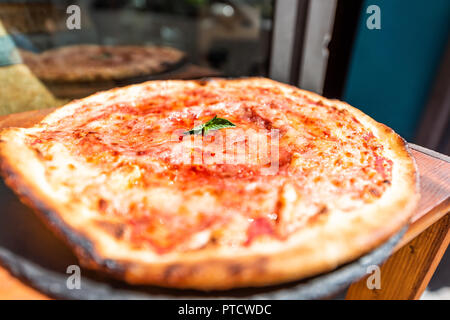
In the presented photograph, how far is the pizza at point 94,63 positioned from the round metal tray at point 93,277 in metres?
1.84

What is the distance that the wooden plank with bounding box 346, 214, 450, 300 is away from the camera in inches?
50.0

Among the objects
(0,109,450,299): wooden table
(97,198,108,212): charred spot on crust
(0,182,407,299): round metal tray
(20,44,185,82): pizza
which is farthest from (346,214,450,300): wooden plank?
(20,44,185,82): pizza

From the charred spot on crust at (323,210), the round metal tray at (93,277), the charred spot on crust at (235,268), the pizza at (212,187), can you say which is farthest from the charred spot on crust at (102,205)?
the charred spot on crust at (323,210)

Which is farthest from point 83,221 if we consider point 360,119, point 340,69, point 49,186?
point 340,69

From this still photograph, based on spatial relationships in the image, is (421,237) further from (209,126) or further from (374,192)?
(209,126)

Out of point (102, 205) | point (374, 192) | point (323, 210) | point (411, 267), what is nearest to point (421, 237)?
point (411, 267)

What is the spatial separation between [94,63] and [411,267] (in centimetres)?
271

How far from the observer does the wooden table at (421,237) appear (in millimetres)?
1077

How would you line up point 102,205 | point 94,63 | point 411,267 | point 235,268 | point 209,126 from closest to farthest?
point 235,268 → point 102,205 → point 209,126 → point 411,267 → point 94,63

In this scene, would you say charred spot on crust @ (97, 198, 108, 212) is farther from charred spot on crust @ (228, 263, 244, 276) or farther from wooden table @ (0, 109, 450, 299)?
wooden table @ (0, 109, 450, 299)

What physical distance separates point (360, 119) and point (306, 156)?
0.53m

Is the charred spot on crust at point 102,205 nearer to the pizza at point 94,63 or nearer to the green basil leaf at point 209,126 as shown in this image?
the green basil leaf at point 209,126

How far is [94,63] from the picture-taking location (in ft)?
9.13

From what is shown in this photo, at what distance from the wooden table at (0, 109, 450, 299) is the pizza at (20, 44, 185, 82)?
967 millimetres
